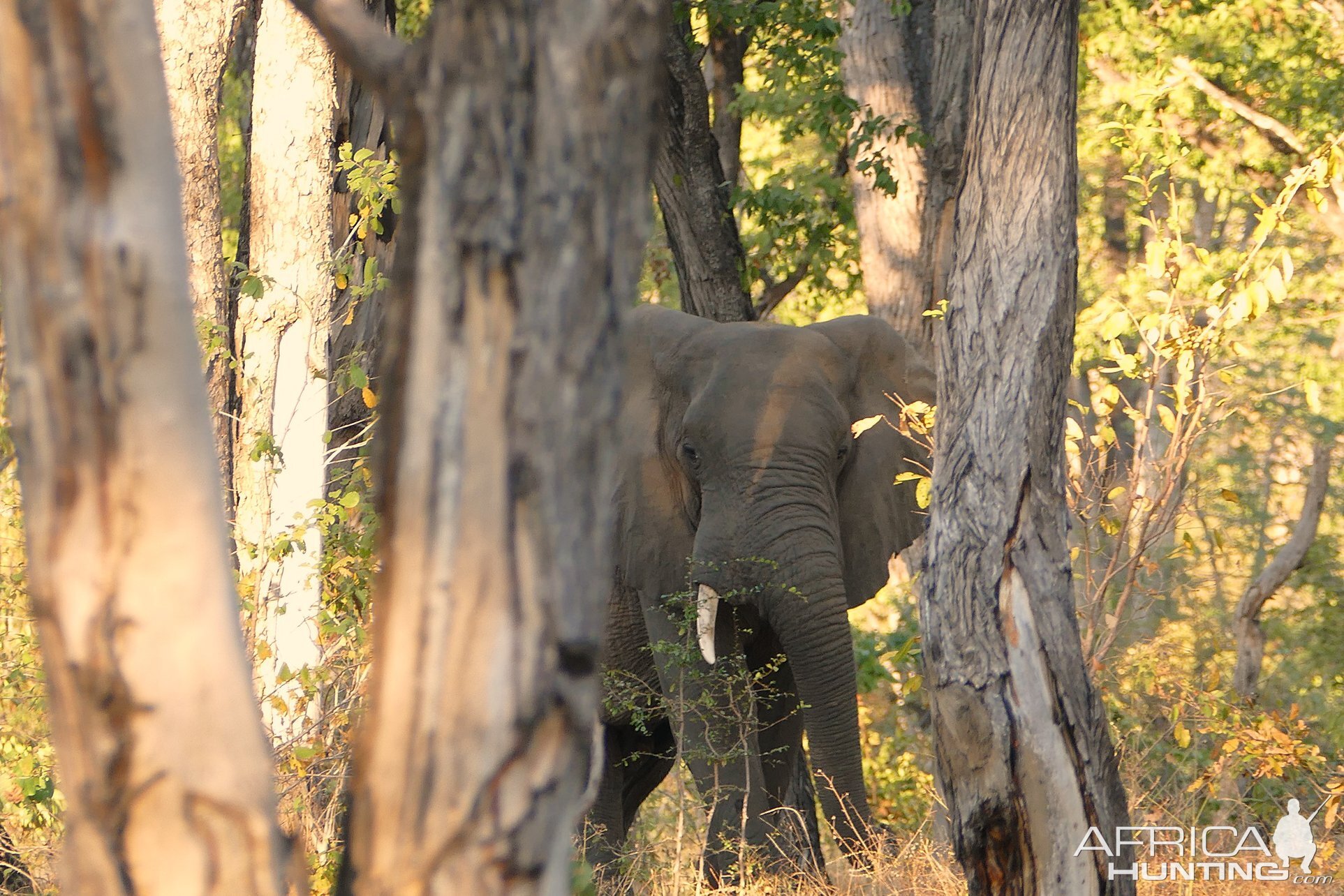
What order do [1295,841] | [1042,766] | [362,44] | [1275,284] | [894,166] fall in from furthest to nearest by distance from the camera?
[894,166], [1295,841], [1275,284], [1042,766], [362,44]

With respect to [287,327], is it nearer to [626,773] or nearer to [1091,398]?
[626,773]

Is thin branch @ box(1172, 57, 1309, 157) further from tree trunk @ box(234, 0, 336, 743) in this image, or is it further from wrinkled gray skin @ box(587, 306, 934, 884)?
tree trunk @ box(234, 0, 336, 743)

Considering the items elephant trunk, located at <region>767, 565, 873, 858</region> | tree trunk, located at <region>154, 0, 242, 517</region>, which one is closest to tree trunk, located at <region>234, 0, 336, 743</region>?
tree trunk, located at <region>154, 0, 242, 517</region>

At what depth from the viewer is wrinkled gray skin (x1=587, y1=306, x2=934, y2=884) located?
646 centimetres

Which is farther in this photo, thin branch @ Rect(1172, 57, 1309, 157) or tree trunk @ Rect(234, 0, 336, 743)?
thin branch @ Rect(1172, 57, 1309, 157)

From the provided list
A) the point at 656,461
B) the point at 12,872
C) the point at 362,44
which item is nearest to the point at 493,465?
the point at 362,44

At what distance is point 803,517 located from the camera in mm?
6582

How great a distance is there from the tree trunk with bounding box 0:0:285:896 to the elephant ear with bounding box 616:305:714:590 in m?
5.22

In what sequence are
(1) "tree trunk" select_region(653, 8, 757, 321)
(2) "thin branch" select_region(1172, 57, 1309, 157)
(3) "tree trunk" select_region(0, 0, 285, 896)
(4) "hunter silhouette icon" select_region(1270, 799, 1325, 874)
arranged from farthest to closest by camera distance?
(2) "thin branch" select_region(1172, 57, 1309, 157) → (1) "tree trunk" select_region(653, 8, 757, 321) → (4) "hunter silhouette icon" select_region(1270, 799, 1325, 874) → (3) "tree trunk" select_region(0, 0, 285, 896)

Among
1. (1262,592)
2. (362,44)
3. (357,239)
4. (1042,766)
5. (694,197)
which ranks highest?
(694,197)

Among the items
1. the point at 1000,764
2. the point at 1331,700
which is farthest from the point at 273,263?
the point at 1331,700

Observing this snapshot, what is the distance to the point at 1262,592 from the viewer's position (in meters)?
10.1

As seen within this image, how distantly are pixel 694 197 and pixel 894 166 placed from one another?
6.17 ft

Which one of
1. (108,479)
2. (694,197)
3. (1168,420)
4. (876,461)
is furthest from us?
(694,197)
